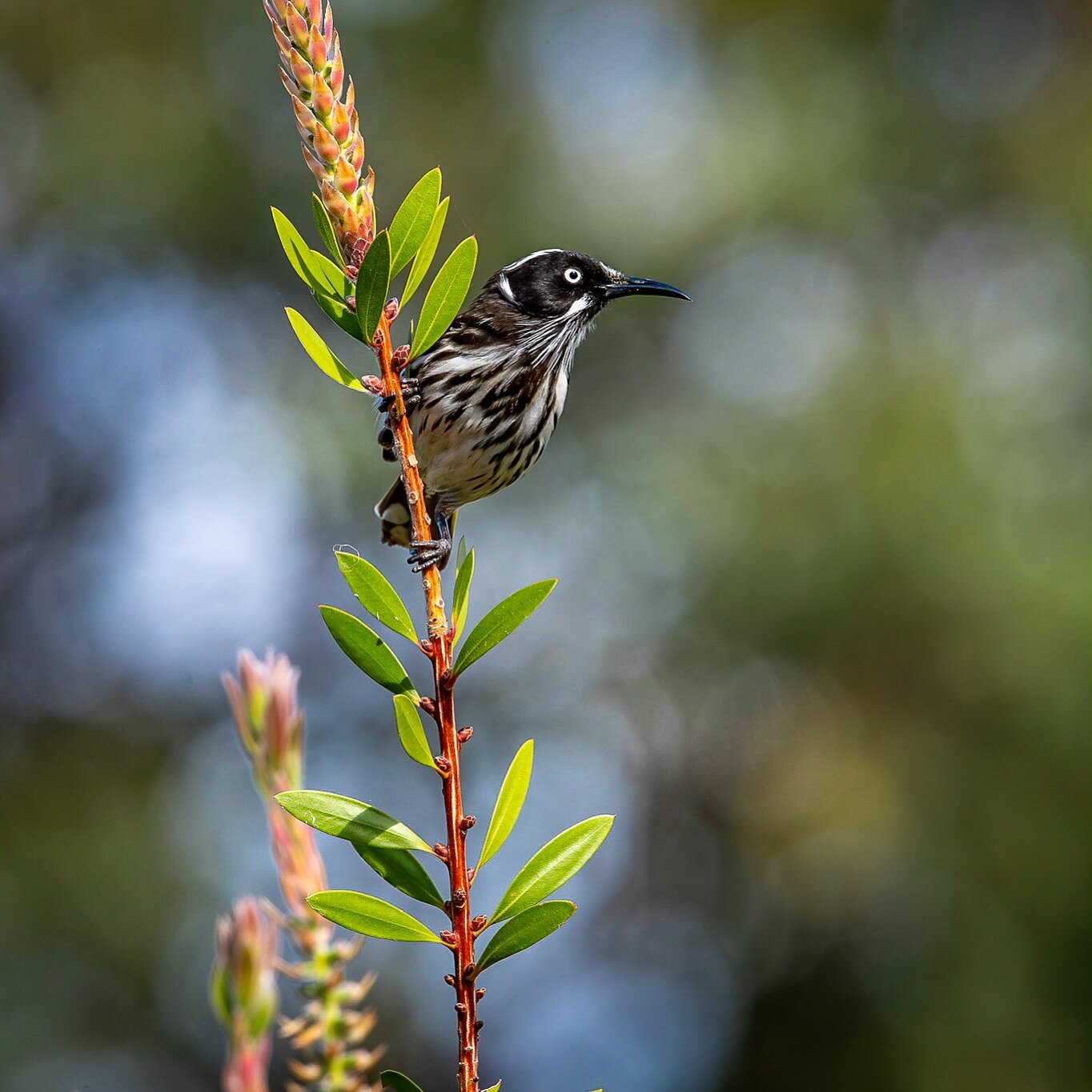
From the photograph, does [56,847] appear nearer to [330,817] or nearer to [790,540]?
Result: [790,540]

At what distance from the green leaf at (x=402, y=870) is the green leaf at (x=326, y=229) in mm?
512

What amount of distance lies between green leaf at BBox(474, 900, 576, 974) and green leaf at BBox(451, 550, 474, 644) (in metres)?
0.26

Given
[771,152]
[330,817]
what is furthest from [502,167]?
[330,817]

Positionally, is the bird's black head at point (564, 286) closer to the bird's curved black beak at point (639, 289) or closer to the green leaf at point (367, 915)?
the bird's curved black beak at point (639, 289)

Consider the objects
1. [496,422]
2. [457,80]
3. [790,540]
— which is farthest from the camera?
[457,80]

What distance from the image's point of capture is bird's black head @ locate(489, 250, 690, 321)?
312 cm

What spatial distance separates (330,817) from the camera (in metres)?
1.01

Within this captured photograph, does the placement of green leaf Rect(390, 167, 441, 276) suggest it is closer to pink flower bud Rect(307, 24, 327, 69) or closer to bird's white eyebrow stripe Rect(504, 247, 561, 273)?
pink flower bud Rect(307, 24, 327, 69)

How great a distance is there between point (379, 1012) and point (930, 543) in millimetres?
4847

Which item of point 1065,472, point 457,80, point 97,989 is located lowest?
point 97,989

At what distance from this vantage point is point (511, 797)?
3.70 ft

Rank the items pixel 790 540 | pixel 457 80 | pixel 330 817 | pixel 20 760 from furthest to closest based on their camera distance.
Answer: pixel 457 80 → pixel 20 760 → pixel 790 540 → pixel 330 817

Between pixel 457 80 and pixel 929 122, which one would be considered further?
pixel 929 122

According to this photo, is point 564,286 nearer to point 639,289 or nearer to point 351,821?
point 639,289
